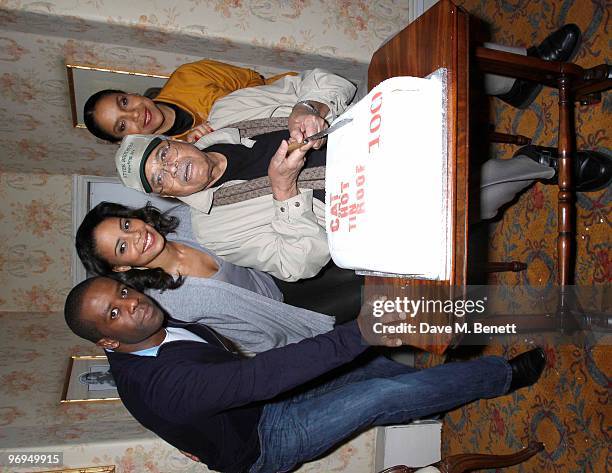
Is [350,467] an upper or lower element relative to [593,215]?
lower

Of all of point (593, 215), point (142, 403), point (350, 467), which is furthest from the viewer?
point (350, 467)

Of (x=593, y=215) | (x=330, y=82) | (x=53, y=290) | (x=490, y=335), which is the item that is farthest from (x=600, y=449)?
(x=53, y=290)

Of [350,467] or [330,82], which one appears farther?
[350,467]

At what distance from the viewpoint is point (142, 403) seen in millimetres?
1212

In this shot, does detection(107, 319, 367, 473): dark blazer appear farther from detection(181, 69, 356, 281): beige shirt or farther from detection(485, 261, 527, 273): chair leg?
detection(485, 261, 527, 273): chair leg

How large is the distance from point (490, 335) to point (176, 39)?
1722 millimetres

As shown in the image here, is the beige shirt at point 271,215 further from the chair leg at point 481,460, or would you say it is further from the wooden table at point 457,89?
the chair leg at point 481,460

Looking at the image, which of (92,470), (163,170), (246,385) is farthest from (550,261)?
(92,470)

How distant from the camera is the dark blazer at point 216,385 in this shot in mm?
1058

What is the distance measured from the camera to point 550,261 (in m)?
1.64

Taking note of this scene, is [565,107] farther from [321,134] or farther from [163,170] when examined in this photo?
[163,170]

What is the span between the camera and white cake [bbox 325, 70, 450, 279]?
0.86m

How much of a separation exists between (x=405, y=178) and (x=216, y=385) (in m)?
0.64

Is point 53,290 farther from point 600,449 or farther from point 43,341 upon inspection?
point 600,449
